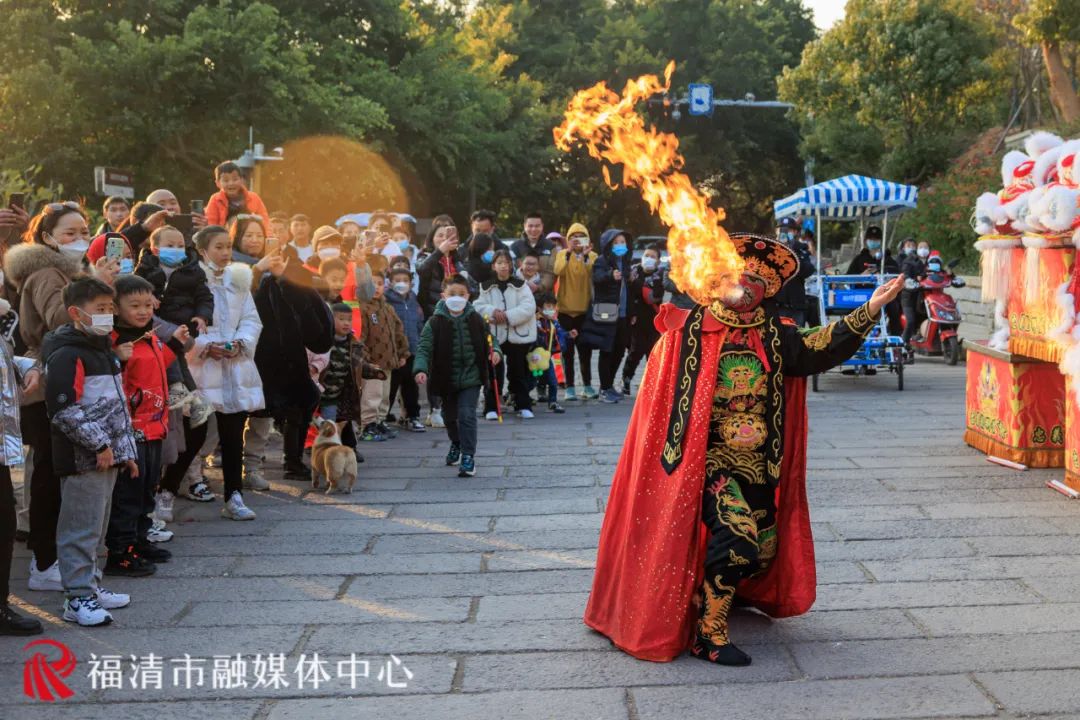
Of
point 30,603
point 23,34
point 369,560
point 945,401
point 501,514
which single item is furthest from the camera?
point 23,34

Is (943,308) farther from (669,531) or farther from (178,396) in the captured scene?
(669,531)

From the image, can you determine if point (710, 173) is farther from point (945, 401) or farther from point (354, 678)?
point (354, 678)

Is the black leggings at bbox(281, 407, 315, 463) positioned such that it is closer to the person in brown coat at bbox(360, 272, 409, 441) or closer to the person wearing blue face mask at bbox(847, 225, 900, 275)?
the person in brown coat at bbox(360, 272, 409, 441)

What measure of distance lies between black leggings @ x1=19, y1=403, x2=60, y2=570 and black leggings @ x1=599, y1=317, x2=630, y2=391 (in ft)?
25.5

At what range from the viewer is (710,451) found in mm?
4980

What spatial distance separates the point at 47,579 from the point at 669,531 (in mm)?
3096

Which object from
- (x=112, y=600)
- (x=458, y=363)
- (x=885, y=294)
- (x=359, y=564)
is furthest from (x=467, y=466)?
(x=885, y=294)

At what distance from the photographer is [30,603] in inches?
222

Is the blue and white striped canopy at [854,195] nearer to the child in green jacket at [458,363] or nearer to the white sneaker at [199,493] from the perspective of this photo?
the child in green jacket at [458,363]

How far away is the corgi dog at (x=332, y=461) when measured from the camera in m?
8.20

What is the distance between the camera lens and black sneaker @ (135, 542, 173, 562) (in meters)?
6.32

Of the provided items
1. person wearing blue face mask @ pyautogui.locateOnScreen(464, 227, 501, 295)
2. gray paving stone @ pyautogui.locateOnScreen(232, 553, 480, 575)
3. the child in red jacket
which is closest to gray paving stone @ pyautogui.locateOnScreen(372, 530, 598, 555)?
gray paving stone @ pyautogui.locateOnScreen(232, 553, 480, 575)

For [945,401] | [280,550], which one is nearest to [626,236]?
[945,401]

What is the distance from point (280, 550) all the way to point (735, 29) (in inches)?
1448
